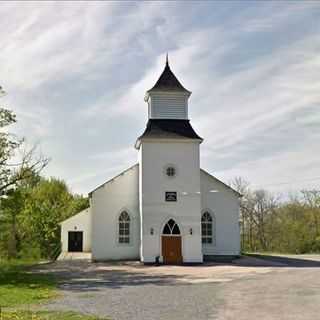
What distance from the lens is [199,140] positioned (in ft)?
119

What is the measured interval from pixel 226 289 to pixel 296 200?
158 ft

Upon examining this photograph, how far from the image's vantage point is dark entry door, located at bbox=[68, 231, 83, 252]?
50312mm

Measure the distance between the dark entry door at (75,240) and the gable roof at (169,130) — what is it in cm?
1666

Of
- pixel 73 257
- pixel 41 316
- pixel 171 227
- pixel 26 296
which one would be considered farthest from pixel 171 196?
pixel 41 316

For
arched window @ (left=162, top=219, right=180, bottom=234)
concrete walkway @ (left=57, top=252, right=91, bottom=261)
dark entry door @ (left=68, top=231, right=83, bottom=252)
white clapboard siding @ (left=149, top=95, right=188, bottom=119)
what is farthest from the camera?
dark entry door @ (left=68, top=231, right=83, bottom=252)

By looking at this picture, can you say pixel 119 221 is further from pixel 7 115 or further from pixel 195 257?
pixel 7 115

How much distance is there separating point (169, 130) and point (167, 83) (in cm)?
370

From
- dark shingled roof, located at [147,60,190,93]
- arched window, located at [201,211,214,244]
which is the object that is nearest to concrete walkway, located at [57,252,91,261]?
arched window, located at [201,211,214,244]

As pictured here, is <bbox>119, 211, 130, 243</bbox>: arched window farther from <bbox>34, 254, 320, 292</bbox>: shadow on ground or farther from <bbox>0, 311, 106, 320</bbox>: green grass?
<bbox>0, 311, 106, 320</bbox>: green grass

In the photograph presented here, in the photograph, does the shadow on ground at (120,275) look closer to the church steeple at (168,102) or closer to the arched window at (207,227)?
the arched window at (207,227)

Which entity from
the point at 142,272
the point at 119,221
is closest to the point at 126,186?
the point at 119,221

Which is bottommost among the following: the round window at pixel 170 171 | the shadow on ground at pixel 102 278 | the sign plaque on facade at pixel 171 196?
the shadow on ground at pixel 102 278

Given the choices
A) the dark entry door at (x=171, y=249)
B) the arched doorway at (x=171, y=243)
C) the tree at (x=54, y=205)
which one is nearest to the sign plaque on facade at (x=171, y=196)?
the arched doorway at (x=171, y=243)

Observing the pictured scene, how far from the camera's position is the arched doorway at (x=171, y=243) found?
35250mm
